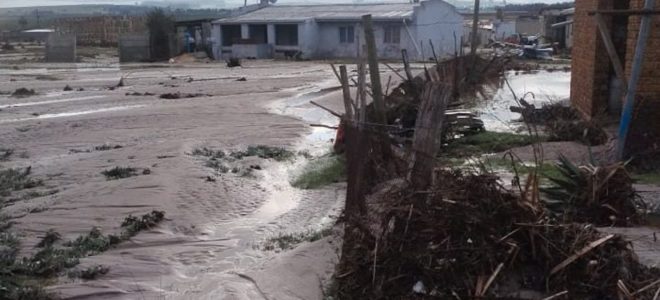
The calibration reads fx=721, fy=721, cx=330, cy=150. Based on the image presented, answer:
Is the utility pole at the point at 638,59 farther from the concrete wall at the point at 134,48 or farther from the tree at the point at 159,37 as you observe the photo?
the tree at the point at 159,37

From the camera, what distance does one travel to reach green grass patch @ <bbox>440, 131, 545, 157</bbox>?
1222 centimetres

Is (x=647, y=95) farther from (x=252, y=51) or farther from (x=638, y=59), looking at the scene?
(x=252, y=51)

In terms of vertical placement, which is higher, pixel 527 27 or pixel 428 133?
pixel 527 27

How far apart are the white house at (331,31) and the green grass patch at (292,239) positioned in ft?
128

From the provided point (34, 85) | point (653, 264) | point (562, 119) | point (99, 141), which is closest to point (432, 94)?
point (653, 264)

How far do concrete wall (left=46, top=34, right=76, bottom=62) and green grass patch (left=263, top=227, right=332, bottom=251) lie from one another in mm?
43009

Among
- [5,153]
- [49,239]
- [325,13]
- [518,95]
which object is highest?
[325,13]

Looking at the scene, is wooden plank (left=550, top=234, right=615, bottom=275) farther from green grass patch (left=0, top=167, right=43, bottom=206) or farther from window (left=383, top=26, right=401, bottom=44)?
window (left=383, top=26, right=401, bottom=44)

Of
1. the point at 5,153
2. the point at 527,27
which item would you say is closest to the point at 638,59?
the point at 5,153

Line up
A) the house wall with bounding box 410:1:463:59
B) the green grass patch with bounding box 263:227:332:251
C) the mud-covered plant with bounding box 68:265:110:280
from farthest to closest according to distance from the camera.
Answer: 1. the house wall with bounding box 410:1:463:59
2. the green grass patch with bounding box 263:227:332:251
3. the mud-covered plant with bounding box 68:265:110:280

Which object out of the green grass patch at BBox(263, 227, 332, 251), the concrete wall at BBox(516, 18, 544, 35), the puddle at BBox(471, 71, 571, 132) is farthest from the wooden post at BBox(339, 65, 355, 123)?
the concrete wall at BBox(516, 18, 544, 35)

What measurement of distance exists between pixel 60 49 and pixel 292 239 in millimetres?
44127

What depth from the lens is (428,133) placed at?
19.1 feet

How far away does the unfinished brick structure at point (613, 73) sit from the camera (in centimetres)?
1045
